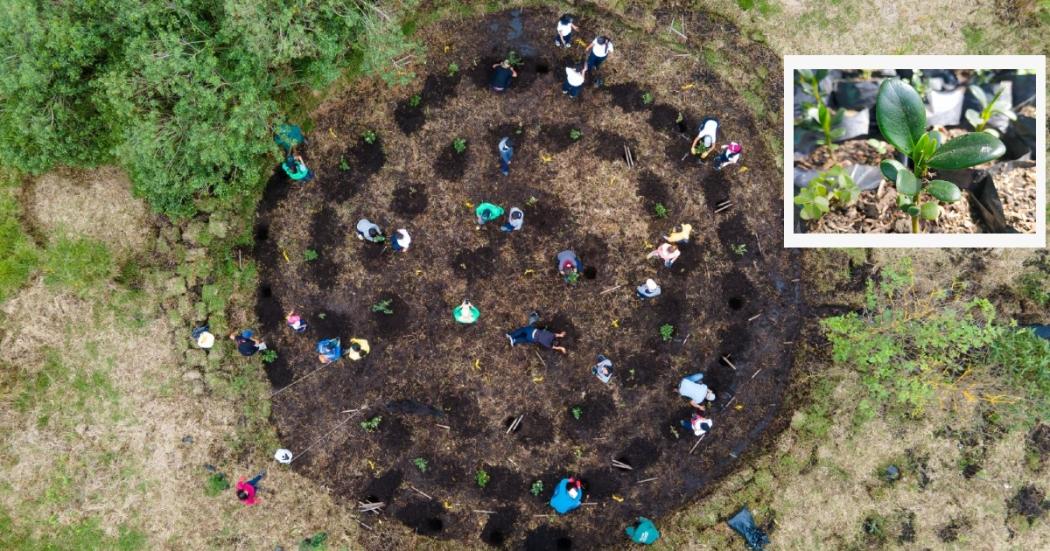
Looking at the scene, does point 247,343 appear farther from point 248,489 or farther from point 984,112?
point 984,112

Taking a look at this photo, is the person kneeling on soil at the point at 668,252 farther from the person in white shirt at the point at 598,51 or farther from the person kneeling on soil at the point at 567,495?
the person kneeling on soil at the point at 567,495

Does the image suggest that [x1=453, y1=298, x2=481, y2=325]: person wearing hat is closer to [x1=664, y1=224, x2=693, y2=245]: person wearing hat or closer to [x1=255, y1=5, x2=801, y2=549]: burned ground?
[x1=255, y1=5, x2=801, y2=549]: burned ground

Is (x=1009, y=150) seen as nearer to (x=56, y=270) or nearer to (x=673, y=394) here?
(x=673, y=394)

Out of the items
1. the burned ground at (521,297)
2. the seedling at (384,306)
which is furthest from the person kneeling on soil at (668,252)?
the seedling at (384,306)

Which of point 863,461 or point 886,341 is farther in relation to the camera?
point 863,461

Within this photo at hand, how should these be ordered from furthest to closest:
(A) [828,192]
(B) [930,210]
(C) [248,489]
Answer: (C) [248,489]
(A) [828,192]
(B) [930,210]

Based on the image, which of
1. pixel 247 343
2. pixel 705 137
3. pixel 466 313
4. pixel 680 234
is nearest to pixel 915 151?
pixel 705 137

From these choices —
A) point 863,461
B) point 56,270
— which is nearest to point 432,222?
point 56,270
